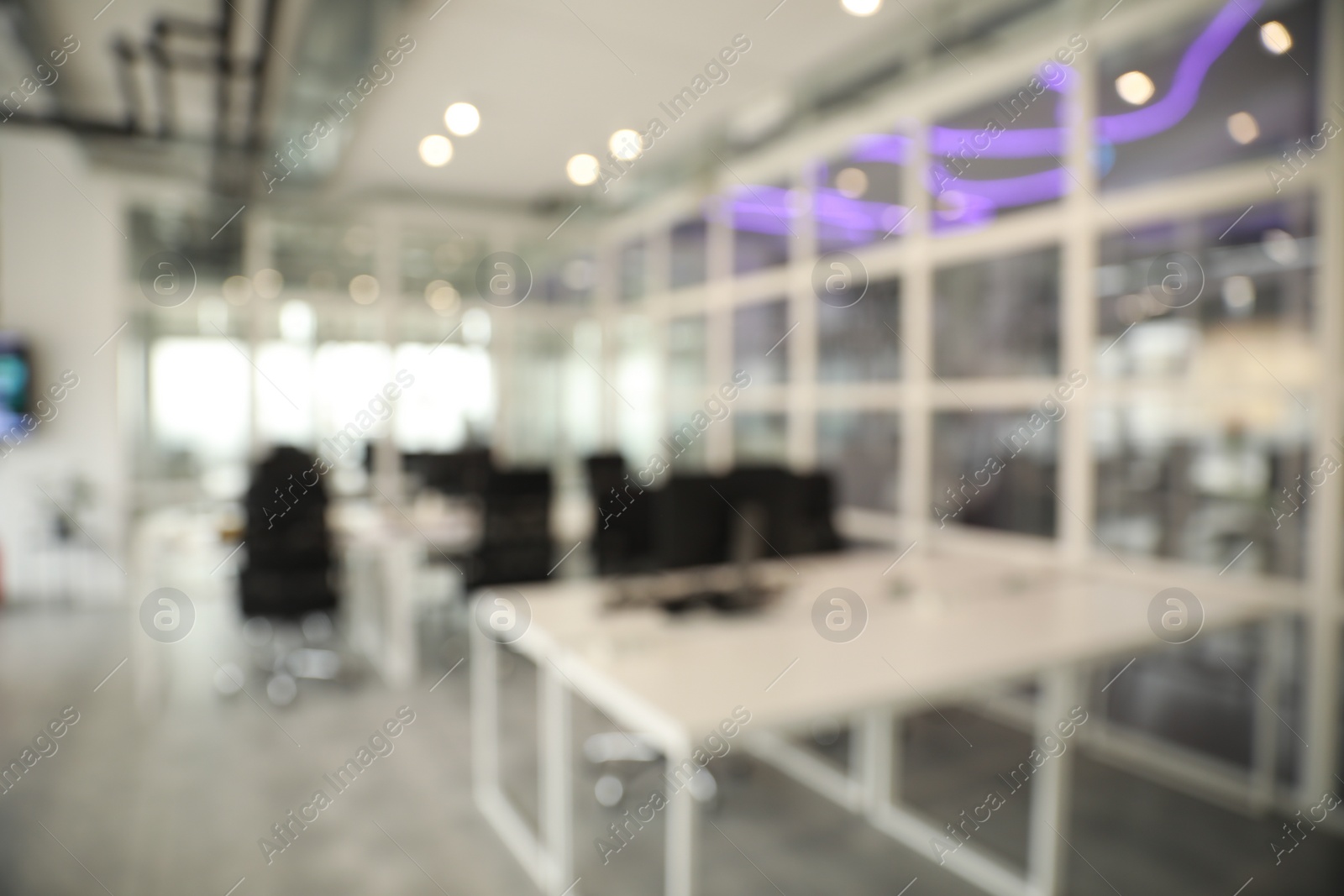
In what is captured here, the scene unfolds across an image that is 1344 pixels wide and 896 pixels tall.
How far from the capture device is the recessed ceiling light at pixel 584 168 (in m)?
3.47

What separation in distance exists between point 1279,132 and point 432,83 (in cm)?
384

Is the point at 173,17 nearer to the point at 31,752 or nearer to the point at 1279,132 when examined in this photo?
the point at 31,752

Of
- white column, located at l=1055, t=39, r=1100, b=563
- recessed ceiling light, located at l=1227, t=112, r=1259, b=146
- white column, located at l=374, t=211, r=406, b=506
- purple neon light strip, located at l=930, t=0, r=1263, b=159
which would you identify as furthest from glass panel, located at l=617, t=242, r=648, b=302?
recessed ceiling light, located at l=1227, t=112, r=1259, b=146

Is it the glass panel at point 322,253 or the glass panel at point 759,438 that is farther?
the glass panel at point 322,253

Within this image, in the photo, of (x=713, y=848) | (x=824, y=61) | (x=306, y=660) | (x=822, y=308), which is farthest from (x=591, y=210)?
(x=713, y=848)

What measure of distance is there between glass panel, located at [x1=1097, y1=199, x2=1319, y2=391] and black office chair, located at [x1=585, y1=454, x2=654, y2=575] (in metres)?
2.38

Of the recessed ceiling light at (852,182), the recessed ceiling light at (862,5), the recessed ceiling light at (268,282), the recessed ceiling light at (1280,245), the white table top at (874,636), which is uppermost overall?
the recessed ceiling light at (852,182)

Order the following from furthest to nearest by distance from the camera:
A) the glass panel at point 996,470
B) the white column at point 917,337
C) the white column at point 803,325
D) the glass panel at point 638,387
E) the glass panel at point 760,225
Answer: the glass panel at point 638,387 < the glass panel at point 760,225 < the white column at point 803,325 < the white column at point 917,337 < the glass panel at point 996,470

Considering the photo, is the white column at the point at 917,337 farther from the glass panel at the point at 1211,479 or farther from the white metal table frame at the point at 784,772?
the white metal table frame at the point at 784,772

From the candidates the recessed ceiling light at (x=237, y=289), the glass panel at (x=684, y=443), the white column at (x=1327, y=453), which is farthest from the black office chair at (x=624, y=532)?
the recessed ceiling light at (x=237, y=289)

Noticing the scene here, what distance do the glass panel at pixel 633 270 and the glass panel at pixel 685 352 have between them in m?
0.75

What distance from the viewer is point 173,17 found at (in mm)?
3805

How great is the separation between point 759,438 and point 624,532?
6.80 ft

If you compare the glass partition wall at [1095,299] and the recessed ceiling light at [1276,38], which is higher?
the recessed ceiling light at [1276,38]
